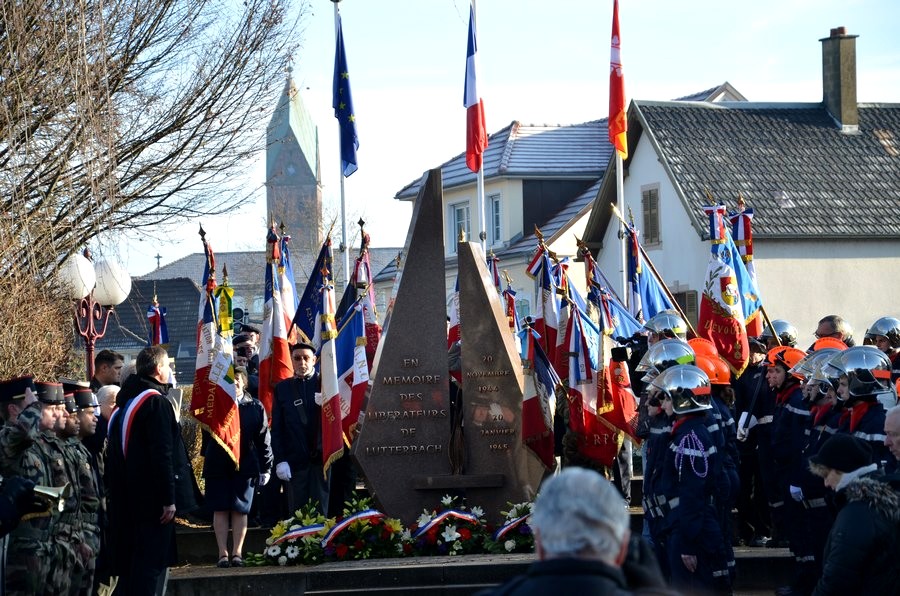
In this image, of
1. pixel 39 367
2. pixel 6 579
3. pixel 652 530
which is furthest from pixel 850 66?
pixel 6 579

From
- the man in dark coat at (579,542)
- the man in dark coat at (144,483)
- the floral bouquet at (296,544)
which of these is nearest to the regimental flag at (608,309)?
the floral bouquet at (296,544)

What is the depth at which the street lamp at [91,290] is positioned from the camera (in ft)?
56.5

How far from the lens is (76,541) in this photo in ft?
28.3

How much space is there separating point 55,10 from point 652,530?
38.7 feet

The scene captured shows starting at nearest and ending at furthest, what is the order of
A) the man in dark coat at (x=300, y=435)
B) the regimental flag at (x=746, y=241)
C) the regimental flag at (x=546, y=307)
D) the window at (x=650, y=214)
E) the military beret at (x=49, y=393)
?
the military beret at (x=49, y=393)
the man in dark coat at (x=300, y=435)
the regimental flag at (x=546, y=307)
the regimental flag at (x=746, y=241)
the window at (x=650, y=214)

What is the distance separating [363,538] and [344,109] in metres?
11.3

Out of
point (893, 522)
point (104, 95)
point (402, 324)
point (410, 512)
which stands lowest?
point (410, 512)

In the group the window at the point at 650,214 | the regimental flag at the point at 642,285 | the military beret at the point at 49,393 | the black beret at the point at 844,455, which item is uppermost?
the window at the point at 650,214

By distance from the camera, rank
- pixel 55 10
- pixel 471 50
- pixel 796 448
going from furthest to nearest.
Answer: pixel 471 50
pixel 55 10
pixel 796 448

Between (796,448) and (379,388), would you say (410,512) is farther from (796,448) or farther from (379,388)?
(796,448)

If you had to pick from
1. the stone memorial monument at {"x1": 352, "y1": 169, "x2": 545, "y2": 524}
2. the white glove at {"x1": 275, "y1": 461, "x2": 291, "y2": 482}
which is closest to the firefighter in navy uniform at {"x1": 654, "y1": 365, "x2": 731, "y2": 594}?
the stone memorial monument at {"x1": 352, "y1": 169, "x2": 545, "y2": 524}

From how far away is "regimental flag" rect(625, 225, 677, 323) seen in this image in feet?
56.9

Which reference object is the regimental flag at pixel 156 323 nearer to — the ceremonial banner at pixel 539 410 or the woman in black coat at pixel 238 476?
the woman in black coat at pixel 238 476

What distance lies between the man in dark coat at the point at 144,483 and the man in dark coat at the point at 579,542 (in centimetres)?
616
